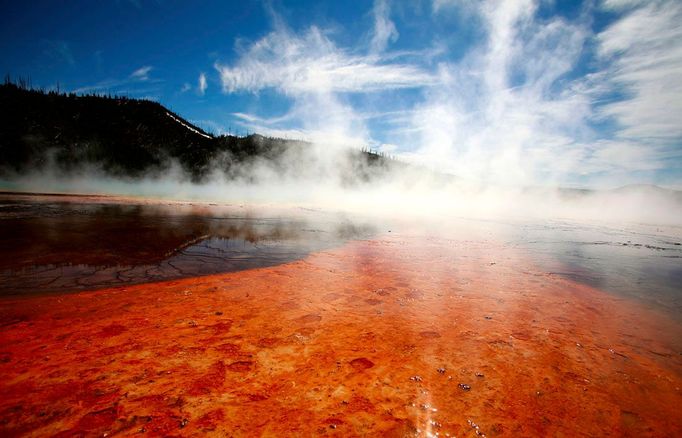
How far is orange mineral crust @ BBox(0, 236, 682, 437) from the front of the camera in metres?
1.80

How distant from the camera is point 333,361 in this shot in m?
2.48

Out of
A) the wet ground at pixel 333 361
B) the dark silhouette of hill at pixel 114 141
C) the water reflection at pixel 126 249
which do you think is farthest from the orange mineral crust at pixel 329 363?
the dark silhouette of hill at pixel 114 141

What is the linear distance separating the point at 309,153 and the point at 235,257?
44.8 meters

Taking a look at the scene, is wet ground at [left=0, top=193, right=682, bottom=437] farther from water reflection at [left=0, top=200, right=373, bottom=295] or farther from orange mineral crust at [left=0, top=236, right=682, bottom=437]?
water reflection at [left=0, top=200, right=373, bottom=295]

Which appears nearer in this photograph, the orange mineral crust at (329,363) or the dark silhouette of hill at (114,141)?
the orange mineral crust at (329,363)

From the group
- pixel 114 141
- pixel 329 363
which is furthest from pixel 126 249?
pixel 114 141

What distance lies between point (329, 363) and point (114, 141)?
4544cm

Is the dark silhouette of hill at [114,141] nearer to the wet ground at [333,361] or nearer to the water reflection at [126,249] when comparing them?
the water reflection at [126,249]

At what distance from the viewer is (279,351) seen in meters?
2.55

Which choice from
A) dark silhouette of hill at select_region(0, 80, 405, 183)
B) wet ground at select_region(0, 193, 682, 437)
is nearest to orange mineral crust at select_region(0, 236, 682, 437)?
wet ground at select_region(0, 193, 682, 437)

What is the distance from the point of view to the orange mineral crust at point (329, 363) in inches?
70.9

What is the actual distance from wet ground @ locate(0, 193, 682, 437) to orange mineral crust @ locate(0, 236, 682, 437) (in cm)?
1

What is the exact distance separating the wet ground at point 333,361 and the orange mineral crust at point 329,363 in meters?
0.01

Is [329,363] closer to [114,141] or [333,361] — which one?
[333,361]
